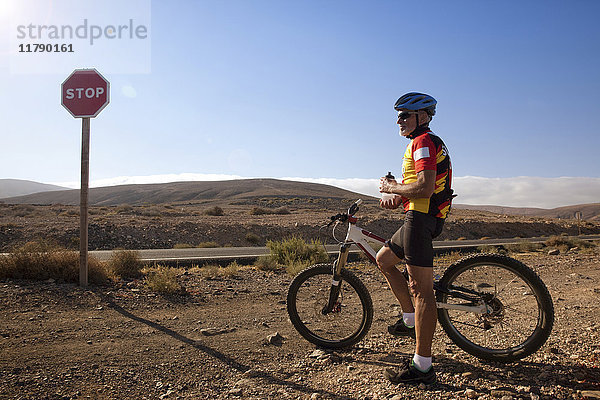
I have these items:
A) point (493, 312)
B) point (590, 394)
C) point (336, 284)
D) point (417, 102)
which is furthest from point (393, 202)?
point (590, 394)

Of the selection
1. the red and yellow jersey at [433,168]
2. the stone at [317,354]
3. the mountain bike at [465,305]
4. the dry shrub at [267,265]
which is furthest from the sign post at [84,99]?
the red and yellow jersey at [433,168]

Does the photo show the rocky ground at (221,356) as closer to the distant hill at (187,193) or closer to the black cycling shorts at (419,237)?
the black cycling shorts at (419,237)

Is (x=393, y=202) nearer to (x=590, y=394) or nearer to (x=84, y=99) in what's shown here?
(x=590, y=394)

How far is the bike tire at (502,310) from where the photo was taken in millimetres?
3355

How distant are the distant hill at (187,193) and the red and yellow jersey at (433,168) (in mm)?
96947

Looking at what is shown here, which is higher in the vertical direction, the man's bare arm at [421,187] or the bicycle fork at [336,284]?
the man's bare arm at [421,187]

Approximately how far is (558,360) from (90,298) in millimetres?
6114

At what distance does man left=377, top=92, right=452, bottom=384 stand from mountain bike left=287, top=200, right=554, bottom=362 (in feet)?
1.41

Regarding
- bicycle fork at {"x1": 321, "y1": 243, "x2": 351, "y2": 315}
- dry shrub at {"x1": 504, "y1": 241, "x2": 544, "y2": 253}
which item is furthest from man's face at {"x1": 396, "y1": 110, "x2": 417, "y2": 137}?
dry shrub at {"x1": 504, "y1": 241, "x2": 544, "y2": 253}

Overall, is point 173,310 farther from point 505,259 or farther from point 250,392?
point 505,259

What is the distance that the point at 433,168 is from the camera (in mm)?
3039

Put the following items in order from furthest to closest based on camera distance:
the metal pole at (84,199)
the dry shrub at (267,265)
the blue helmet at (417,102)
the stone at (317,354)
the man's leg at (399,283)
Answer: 1. the dry shrub at (267,265)
2. the metal pole at (84,199)
3. the stone at (317,354)
4. the man's leg at (399,283)
5. the blue helmet at (417,102)

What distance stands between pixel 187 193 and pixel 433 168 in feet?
389

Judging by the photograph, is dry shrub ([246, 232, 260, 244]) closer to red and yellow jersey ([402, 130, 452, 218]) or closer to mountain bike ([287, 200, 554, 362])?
mountain bike ([287, 200, 554, 362])
